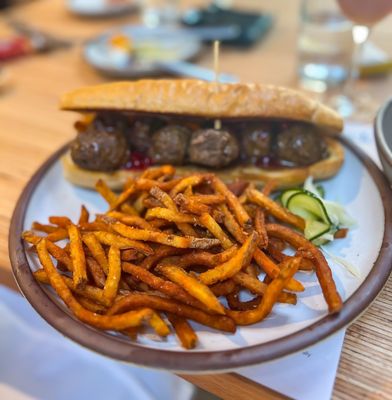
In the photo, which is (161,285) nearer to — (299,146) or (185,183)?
(185,183)

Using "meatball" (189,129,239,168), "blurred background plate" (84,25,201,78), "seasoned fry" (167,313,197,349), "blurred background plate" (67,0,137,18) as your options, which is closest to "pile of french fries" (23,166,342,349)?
"seasoned fry" (167,313,197,349)

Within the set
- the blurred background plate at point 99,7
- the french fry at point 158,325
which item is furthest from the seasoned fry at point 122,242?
the blurred background plate at point 99,7

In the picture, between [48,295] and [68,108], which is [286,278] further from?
[68,108]

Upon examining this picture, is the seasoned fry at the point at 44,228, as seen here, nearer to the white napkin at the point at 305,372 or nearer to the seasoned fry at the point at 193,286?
the seasoned fry at the point at 193,286

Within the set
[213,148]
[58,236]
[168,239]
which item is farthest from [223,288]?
[213,148]

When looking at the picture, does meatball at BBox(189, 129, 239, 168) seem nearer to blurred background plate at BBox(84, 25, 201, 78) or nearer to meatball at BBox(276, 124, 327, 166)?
meatball at BBox(276, 124, 327, 166)

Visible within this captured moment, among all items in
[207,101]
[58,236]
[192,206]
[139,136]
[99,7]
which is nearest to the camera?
[192,206]
